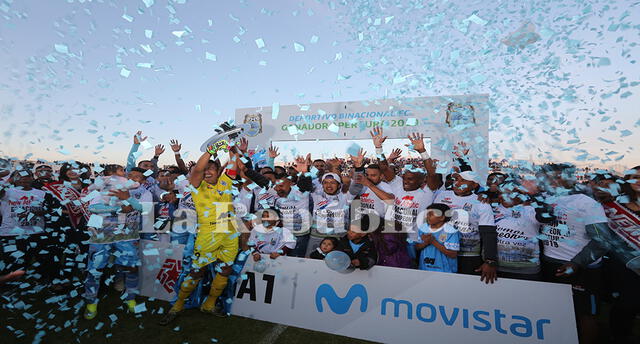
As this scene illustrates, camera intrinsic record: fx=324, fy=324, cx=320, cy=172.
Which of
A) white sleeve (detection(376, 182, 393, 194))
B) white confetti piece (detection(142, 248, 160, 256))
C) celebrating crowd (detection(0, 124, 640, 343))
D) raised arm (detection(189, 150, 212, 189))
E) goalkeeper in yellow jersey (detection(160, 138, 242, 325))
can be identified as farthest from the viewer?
white confetti piece (detection(142, 248, 160, 256))

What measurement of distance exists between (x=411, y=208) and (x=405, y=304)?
1268mm

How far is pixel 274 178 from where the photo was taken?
5863 mm

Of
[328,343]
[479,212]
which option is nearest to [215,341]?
[328,343]

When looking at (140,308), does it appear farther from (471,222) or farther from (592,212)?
(592,212)

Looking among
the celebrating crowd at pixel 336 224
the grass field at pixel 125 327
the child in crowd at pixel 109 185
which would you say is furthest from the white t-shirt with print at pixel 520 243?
the child in crowd at pixel 109 185

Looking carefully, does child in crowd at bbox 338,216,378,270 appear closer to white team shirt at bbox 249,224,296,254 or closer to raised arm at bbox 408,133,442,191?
white team shirt at bbox 249,224,296,254

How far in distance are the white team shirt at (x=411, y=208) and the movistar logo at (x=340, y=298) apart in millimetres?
1031

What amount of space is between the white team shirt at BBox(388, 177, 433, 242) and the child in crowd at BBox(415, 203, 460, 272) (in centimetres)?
23

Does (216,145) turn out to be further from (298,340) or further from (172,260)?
(298,340)

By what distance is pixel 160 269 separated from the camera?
4.65m

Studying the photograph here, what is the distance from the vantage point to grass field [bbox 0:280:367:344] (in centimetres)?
362

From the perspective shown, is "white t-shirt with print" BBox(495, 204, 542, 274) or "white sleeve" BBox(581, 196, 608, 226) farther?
"white t-shirt with print" BBox(495, 204, 542, 274)

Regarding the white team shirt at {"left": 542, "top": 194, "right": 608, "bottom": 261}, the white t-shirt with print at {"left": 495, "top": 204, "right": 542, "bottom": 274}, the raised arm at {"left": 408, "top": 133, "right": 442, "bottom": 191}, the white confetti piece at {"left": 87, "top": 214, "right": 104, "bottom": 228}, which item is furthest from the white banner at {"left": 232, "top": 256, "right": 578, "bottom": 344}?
the white confetti piece at {"left": 87, "top": 214, "right": 104, "bottom": 228}

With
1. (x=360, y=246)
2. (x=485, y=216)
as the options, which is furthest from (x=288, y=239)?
(x=485, y=216)
